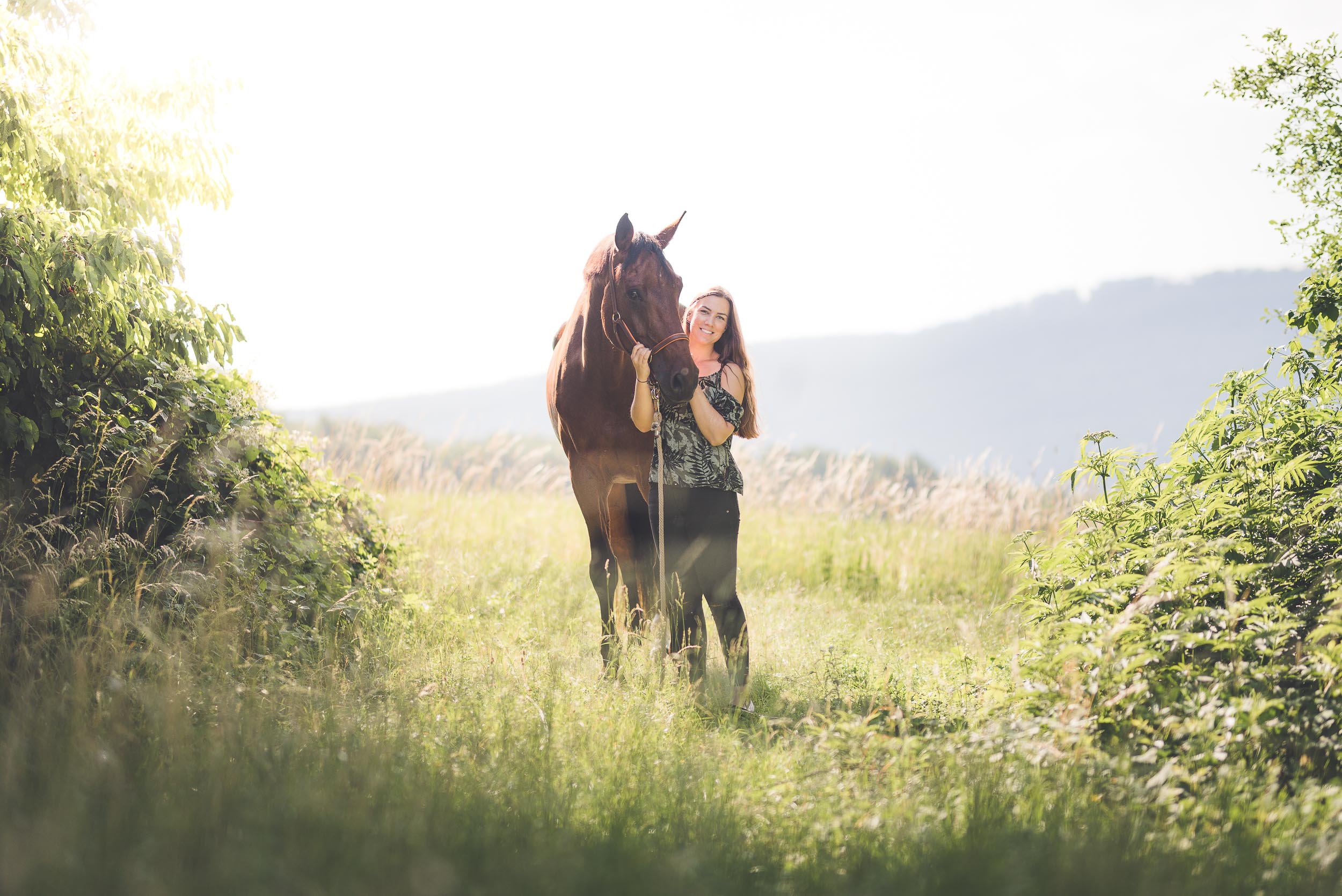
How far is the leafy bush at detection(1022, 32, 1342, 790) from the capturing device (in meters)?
2.67

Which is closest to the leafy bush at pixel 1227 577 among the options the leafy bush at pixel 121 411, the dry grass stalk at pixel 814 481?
the leafy bush at pixel 121 411

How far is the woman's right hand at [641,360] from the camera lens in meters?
3.88

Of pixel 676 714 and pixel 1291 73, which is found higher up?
pixel 1291 73

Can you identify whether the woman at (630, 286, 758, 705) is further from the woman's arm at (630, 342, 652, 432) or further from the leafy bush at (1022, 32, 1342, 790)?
the leafy bush at (1022, 32, 1342, 790)

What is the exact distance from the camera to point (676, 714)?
11.6 feet

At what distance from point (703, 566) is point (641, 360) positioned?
1.02 meters

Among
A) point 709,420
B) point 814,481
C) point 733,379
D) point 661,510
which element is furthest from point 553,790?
point 814,481

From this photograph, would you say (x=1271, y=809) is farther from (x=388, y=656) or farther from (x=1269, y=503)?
(x=388, y=656)

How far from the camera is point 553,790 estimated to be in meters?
2.72

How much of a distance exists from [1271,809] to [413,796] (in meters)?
2.58

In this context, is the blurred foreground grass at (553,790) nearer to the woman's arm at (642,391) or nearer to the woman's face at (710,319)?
the woman's arm at (642,391)

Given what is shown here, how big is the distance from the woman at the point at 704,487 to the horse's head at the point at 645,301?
0.36 ft

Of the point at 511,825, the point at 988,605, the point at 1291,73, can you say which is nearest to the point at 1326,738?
the point at 511,825

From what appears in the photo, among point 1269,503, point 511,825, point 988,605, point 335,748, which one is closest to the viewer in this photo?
point 511,825
